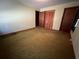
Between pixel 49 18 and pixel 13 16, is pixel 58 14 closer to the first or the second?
pixel 49 18

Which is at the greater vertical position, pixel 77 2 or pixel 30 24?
pixel 77 2

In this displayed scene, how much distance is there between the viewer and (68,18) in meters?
3.83

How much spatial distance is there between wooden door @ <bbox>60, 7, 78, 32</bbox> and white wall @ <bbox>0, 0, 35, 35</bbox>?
2260mm

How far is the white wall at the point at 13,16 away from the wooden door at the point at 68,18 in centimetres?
226

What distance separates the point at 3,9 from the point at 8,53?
2275mm

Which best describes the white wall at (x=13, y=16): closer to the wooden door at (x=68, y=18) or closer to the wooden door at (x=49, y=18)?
the wooden door at (x=49, y=18)

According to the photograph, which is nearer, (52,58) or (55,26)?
(52,58)

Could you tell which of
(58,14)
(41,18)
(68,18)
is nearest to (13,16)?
(41,18)

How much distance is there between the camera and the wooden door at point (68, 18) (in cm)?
360

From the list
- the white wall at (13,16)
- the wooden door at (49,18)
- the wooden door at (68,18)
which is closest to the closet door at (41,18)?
the wooden door at (49,18)

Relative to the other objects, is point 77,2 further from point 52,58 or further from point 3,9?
point 3,9

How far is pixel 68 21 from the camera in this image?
3.86 meters

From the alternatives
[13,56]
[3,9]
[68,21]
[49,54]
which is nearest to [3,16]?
[3,9]

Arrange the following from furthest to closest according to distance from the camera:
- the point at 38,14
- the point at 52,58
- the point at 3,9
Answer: the point at 38,14
the point at 3,9
the point at 52,58
